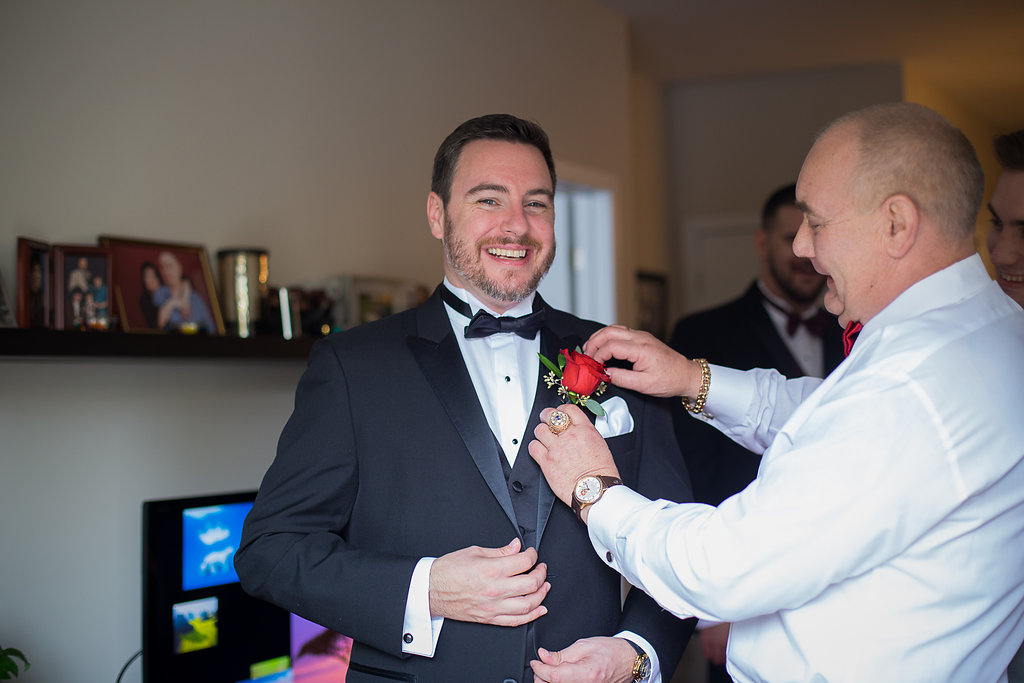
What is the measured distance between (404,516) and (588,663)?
1.46 ft

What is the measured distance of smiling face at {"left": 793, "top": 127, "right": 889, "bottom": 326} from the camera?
1.50m

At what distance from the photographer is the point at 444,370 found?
75.0 inches

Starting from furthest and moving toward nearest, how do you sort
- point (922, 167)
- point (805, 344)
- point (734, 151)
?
1. point (734, 151)
2. point (805, 344)
3. point (922, 167)

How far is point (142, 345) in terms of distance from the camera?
107 inches

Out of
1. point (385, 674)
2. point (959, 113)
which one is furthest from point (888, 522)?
point (959, 113)

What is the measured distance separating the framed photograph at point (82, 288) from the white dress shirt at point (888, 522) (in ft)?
6.47

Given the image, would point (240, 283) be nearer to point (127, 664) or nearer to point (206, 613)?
point (206, 613)

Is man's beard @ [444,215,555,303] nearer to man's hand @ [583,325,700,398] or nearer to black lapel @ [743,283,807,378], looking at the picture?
man's hand @ [583,325,700,398]

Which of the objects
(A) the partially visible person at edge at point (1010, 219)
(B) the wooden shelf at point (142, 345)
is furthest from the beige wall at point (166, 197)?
(A) the partially visible person at edge at point (1010, 219)

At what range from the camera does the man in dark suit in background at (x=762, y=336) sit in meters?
3.33

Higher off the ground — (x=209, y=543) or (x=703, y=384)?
(x=703, y=384)

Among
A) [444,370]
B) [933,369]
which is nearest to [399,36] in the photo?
[444,370]

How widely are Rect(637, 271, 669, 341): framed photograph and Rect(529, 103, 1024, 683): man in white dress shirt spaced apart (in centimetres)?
492

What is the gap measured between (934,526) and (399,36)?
11.2 feet
